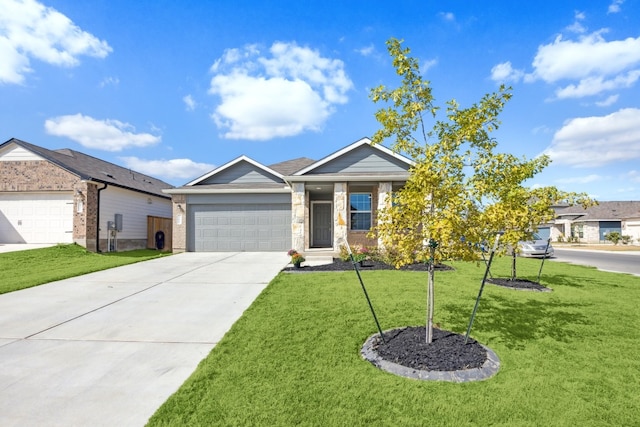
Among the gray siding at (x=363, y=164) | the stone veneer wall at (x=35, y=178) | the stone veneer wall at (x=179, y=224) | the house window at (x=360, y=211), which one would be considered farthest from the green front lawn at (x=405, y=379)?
the stone veneer wall at (x=35, y=178)

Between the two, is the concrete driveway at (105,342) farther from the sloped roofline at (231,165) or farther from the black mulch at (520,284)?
the sloped roofline at (231,165)

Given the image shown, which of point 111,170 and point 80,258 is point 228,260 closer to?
point 80,258

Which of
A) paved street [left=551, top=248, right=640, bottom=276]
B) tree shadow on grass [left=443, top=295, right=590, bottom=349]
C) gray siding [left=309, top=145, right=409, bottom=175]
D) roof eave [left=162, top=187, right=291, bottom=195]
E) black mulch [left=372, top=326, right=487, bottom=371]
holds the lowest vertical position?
paved street [left=551, top=248, right=640, bottom=276]

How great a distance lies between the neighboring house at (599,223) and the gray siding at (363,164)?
27481mm

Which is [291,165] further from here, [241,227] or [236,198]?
[241,227]

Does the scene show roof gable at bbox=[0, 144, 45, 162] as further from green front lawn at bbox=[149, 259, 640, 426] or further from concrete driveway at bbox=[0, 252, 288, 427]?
green front lawn at bbox=[149, 259, 640, 426]

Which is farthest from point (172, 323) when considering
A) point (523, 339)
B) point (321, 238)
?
point (321, 238)

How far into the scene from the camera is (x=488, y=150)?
435cm

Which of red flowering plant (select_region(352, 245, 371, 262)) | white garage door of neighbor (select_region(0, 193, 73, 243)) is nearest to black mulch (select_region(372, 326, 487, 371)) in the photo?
red flowering plant (select_region(352, 245, 371, 262))

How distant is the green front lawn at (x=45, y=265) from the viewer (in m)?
8.27

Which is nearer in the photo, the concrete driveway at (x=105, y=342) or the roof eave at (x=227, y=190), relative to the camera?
the concrete driveway at (x=105, y=342)

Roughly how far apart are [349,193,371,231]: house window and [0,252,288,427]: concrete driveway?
7004 mm

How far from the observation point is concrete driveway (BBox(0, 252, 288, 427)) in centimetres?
288

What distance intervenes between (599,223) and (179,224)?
39438 millimetres
